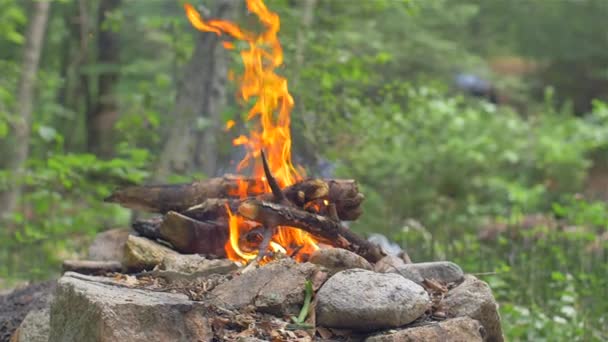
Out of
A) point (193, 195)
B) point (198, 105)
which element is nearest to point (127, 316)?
point (193, 195)

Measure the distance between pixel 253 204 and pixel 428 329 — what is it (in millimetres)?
1281

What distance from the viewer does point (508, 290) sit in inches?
287

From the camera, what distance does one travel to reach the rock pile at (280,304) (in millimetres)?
3689

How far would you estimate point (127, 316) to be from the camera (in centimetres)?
363

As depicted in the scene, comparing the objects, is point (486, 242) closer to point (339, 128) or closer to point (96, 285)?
point (339, 128)

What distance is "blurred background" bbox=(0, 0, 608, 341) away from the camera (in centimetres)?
757

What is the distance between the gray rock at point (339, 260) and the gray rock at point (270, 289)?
0.20m

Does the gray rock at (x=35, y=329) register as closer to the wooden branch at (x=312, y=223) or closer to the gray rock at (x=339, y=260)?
the wooden branch at (x=312, y=223)

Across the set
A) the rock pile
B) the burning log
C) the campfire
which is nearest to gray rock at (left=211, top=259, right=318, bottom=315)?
the rock pile

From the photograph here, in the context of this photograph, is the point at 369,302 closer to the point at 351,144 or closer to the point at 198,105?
the point at 351,144

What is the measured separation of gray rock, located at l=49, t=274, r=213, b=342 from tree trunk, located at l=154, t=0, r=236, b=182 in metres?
4.24

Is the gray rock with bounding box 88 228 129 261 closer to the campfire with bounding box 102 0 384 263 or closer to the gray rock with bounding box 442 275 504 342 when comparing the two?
the campfire with bounding box 102 0 384 263

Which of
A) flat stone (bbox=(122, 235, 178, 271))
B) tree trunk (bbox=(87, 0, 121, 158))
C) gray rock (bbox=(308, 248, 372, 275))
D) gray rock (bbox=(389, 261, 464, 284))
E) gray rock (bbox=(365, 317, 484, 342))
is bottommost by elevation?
tree trunk (bbox=(87, 0, 121, 158))

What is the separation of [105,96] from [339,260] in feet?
44.4
